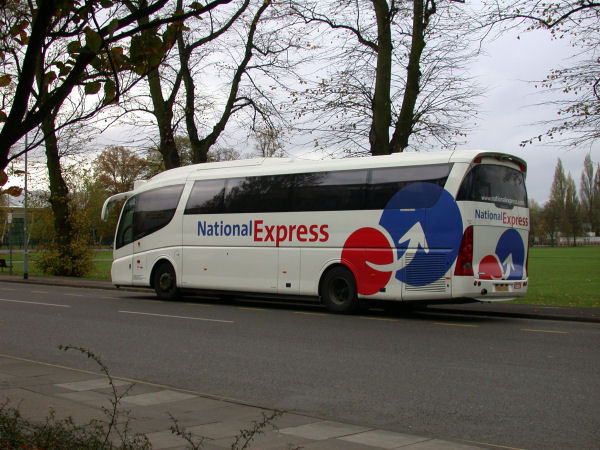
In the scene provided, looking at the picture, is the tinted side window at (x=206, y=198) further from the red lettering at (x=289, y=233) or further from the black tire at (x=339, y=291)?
the black tire at (x=339, y=291)

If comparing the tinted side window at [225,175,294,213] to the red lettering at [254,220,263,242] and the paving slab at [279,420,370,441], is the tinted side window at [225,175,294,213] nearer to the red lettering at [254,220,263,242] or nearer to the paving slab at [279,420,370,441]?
the red lettering at [254,220,263,242]

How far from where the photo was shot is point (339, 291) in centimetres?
1681

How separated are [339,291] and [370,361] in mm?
6875

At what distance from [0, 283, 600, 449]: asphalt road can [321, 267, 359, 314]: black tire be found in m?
0.41

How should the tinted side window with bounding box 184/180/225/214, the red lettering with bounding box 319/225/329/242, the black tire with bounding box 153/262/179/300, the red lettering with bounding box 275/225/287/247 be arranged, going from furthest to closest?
1. the black tire with bounding box 153/262/179/300
2. the tinted side window with bounding box 184/180/225/214
3. the red lettering with bounding box 275/225/287/247
4. the red lettering with bounding box 319/225/329/242

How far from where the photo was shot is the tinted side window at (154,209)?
68.3 ft

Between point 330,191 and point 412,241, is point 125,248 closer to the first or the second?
point 330,191

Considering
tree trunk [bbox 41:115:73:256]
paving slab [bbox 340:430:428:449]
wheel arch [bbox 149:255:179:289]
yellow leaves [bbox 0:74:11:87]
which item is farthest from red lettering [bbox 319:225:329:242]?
tree trunk [bbox 41:115:73:256]

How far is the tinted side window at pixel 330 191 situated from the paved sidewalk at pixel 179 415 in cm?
907

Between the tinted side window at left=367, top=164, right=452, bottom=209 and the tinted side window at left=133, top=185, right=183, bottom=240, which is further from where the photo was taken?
the tinted side window at left=133, top=185, right=183, bottom=240

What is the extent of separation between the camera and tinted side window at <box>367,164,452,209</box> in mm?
15117

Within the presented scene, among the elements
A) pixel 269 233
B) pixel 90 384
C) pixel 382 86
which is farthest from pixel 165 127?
pixel 90 384

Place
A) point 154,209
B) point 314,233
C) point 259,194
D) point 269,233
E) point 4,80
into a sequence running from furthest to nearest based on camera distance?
point 154,209 < point 259,194 < point 269,233 < point 314,233 < point 4,80

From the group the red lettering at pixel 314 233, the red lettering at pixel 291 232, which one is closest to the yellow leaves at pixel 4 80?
the red lettering at pixel 314 233
